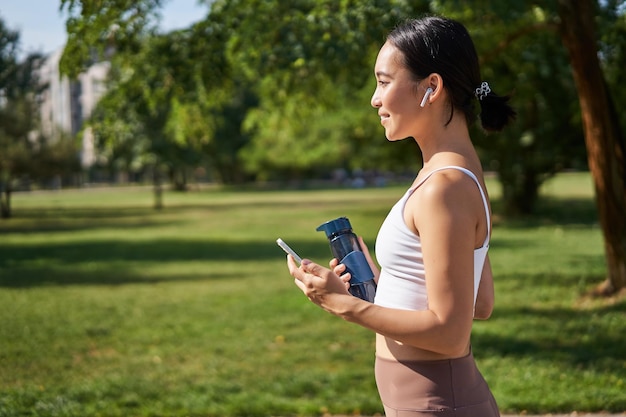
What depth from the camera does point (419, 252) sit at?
2.04 metres

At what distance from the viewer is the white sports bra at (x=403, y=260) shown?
6.73 feet

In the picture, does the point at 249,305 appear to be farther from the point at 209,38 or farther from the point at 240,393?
the point at 240,393

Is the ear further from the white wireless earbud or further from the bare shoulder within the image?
the bare shoulder

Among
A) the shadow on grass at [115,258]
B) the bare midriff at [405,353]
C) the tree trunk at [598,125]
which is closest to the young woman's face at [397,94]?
the bare midriff at [405,353]

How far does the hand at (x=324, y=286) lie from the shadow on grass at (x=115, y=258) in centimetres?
1406

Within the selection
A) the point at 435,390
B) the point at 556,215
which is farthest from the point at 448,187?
the point at 556,215

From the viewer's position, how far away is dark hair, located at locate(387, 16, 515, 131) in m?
2.10

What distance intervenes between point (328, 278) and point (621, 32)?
9.49 m

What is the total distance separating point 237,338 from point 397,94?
8.01 metres

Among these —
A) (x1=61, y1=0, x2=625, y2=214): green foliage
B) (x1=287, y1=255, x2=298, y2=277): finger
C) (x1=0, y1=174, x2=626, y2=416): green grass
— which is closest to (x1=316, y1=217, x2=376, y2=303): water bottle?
(x1=287, y1=255, x2=298, y2=277): finger

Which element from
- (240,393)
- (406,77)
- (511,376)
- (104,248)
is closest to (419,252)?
(406,77)

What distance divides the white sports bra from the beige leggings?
162 millimetres

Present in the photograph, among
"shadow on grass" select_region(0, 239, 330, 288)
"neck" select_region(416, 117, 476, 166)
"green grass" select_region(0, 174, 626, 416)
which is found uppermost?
"neck" select_region(416, 117, 476, 166)

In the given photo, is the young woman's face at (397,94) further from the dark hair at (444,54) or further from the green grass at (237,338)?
the green grass at (237,338)
